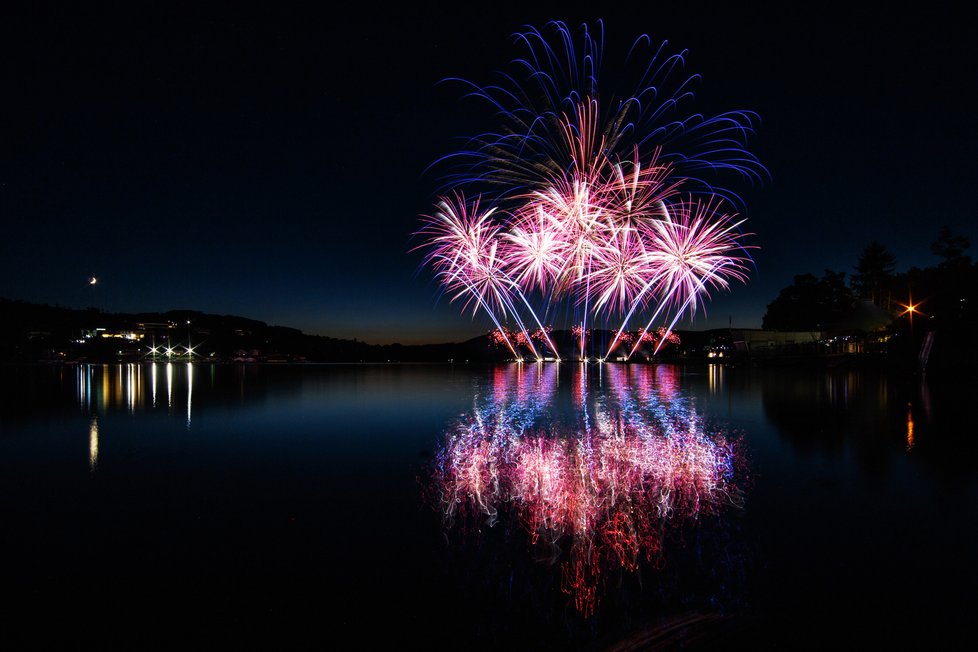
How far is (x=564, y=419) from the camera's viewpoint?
11672 mm

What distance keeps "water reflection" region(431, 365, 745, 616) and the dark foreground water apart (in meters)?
0.04

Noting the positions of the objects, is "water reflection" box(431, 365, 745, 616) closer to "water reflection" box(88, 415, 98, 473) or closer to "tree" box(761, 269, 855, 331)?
"water reflection" box(88, 415, 98, 473)

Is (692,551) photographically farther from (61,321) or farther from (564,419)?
(61,321)

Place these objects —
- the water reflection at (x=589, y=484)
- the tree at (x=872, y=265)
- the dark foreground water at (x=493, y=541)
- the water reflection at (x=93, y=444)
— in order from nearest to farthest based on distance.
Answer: the dark foreground water at (x=493, y=541)
the water reflection at (x=589, y=484)
the water reflection at (x=93, y=444)
the tree at (x=872, y=265)

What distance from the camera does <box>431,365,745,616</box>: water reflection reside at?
13.7 ft

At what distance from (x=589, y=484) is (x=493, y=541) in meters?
1.97

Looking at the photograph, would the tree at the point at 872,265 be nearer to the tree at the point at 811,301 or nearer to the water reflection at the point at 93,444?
the tree at the point at 811,301

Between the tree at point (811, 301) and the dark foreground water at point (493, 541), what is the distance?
73008 millimetres

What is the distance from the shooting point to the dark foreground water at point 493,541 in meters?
3.13

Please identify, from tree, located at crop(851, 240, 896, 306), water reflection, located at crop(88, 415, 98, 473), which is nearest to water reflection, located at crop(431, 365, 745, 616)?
water reflection, located at crop(88, 415, 98, 473)

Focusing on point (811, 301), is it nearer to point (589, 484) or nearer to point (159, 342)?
point (589, 484)

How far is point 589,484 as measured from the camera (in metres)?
6.01

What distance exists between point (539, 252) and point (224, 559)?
16.5 metres

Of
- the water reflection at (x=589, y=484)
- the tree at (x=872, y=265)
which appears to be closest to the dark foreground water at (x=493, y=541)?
the water reflection at (x=589, y=484)
